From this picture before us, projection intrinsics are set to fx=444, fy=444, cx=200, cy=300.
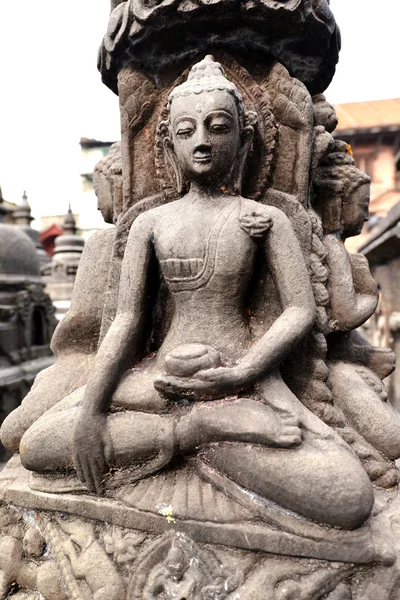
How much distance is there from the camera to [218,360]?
156cm

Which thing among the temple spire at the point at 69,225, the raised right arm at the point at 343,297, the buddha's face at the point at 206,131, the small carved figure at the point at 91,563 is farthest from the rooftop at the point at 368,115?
the small carved figure at the point at 91,563

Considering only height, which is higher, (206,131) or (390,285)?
(206,131)

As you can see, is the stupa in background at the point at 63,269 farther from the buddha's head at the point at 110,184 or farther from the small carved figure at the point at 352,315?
the small carved figure at the point at 352,315

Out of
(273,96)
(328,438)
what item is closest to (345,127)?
(273,96)

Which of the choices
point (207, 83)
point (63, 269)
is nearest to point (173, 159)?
point (207, 83)

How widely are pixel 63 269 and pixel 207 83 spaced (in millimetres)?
8704

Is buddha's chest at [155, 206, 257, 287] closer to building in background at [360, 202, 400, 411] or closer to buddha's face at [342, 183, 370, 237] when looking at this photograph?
buddha's face at [342, 183, 370, 237]

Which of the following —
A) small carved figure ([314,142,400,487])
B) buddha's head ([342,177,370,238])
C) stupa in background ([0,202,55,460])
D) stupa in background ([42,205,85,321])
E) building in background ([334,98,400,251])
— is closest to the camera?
small carved figure ([314,142,400,487])

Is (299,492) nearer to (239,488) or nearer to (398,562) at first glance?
(239,488)

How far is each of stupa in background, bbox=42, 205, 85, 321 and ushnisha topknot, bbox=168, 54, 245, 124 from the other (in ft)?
23.7

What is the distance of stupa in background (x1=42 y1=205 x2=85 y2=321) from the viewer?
9414 millimetres

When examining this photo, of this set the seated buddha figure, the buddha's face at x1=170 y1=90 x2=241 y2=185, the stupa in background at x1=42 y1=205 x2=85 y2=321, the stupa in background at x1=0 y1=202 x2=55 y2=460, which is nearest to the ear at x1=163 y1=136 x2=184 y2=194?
the seated buddha figure

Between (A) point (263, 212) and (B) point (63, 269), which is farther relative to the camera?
(B) point (63, 269)

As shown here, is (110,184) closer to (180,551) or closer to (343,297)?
(343,297)
